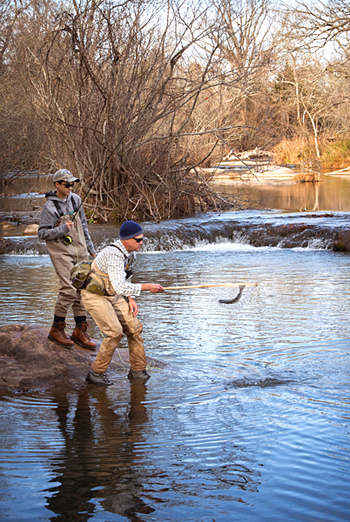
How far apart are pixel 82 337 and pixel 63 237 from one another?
1.09m

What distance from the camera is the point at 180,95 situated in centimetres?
1608

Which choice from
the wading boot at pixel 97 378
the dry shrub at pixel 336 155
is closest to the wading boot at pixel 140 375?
the wading boot at pixel 97 378

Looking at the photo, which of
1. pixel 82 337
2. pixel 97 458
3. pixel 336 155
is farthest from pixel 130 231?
pixel 336 155

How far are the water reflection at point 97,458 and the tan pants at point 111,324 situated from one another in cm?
32

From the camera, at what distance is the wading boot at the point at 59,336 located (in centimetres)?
601

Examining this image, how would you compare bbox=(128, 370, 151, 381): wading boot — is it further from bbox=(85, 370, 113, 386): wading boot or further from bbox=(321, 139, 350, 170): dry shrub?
bbox=(321, 139, 350, 170): dry shrub

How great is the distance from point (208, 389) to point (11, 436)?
1.81m

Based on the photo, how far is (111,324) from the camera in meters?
5.37

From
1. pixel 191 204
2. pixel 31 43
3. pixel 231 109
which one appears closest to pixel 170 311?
pixel 191 204

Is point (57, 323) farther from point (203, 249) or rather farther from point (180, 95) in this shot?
point (180, 95)

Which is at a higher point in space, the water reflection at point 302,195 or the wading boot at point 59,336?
the water reflection at point 302,195

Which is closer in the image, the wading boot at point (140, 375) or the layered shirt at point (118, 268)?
the layered shirt at point (118, 268)

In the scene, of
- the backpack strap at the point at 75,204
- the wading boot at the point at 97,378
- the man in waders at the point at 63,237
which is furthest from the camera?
the backpack strap at the point at 75,204

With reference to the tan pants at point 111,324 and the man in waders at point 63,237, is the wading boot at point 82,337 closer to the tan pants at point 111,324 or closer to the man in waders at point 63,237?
the man in waders at point 63,237
